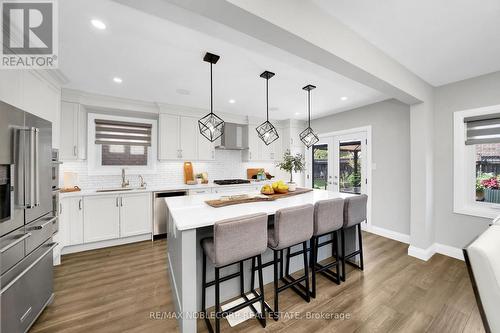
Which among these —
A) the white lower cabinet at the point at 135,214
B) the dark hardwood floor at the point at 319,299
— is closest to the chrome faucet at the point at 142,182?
the white lower cabinet at the point at 135,214

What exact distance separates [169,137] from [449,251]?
5.18 metres

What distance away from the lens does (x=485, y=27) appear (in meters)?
1.73

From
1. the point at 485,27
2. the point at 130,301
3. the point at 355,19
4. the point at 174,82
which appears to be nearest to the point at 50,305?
the point at 130,301

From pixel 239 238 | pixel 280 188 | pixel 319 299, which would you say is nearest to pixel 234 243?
pixel 239 238

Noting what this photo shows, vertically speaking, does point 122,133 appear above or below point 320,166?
above

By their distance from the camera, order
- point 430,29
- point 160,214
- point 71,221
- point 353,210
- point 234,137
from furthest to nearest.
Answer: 1. point 234,137
2. point 160,214
3. point 71,221
4. point 353,210
5. point 430,29

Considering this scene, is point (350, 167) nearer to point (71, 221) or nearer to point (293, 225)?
point (293, 225)

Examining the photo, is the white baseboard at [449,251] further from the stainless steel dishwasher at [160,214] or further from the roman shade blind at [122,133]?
the roman shade blind at [122,133]

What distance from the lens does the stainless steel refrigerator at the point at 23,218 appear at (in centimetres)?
133

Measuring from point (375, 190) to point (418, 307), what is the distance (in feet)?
7.73

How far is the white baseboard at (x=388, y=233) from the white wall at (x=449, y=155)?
0.45 m

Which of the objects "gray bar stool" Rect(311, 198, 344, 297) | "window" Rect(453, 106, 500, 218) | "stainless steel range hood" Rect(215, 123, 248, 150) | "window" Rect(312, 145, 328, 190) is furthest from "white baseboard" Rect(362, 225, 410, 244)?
"stainless steel range hood" Rect(215, 123, 248, 150)

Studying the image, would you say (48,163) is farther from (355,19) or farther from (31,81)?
(355,19)

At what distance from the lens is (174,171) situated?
4.31 m
